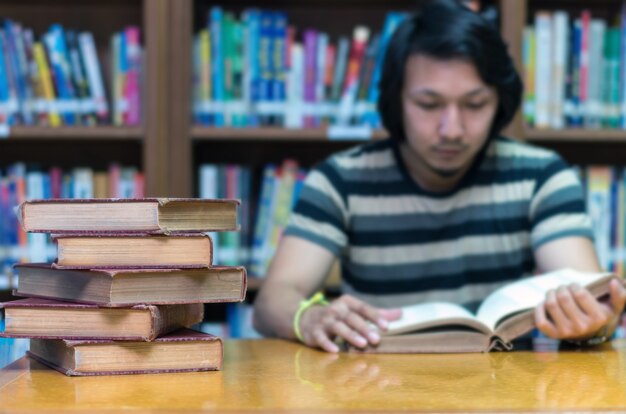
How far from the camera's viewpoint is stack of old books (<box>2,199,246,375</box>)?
2.89 ft

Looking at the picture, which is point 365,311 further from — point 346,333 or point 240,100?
point 240,100

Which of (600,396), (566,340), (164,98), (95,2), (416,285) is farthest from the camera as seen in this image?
(95,2)

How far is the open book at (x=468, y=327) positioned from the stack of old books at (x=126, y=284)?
0.29m

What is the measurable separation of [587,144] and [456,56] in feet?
3.36

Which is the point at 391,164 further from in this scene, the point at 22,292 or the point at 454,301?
the point at 22,292

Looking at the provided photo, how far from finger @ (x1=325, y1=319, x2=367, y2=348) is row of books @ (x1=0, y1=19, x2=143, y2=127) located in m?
1.26

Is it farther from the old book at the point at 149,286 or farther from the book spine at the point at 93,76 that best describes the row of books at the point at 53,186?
the old book at the point at 149,286

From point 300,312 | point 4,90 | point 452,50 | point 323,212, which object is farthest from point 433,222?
point 4,90

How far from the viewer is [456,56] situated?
162cm

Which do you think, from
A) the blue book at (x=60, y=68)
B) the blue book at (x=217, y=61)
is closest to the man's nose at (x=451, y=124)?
the blue book at (x=217, y=61)

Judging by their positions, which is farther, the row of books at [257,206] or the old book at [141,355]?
the row of books at [257,206]

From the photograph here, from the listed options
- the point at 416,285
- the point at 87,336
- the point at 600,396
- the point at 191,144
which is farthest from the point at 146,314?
the point at 191,144

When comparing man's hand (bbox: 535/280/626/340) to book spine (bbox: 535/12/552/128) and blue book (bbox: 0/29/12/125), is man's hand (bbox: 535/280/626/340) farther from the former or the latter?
blue book (bbox: 0/29/12/125)

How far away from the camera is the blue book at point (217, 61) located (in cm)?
226
